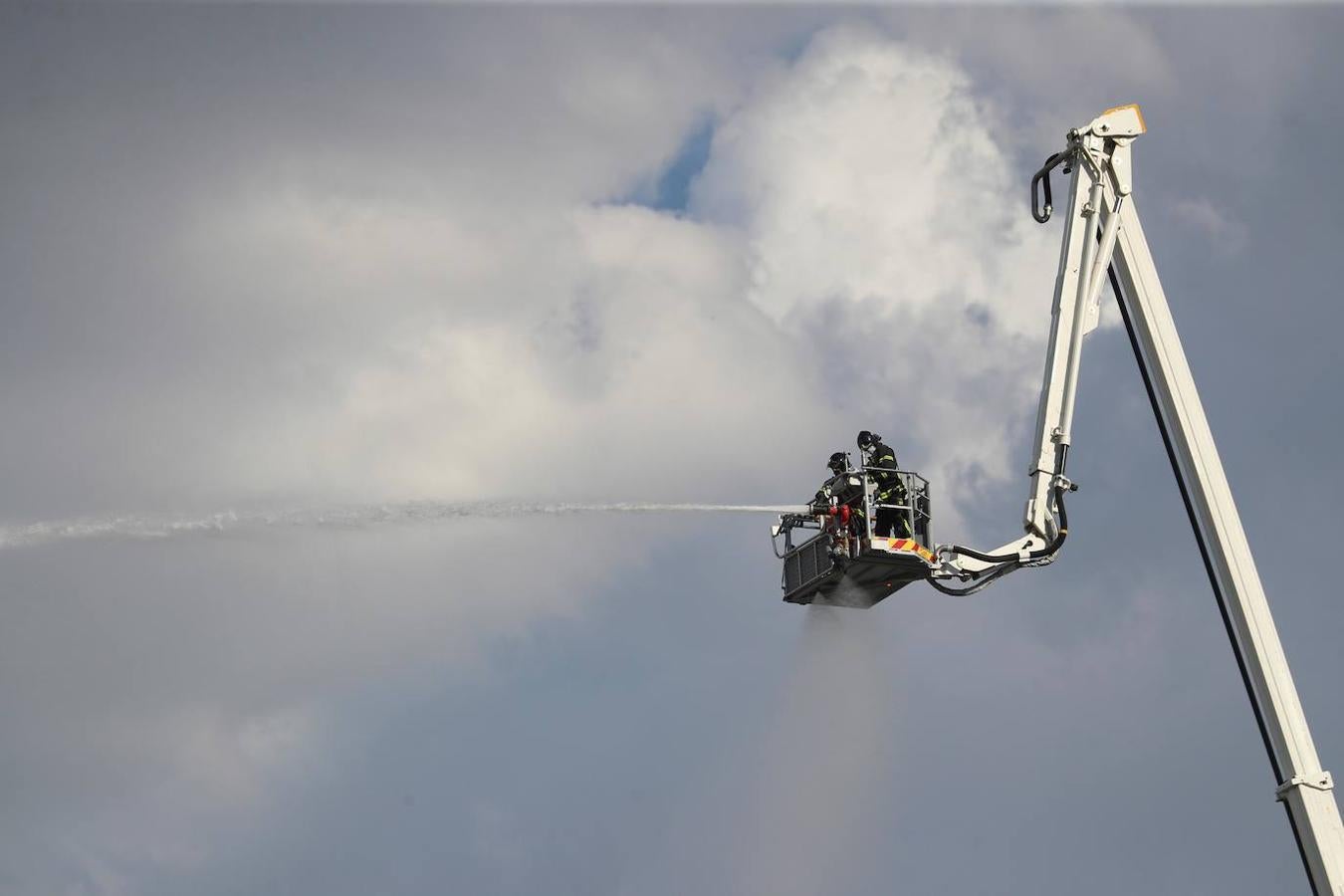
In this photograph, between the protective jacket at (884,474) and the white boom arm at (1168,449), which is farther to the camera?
the protective jacket at (884,474)

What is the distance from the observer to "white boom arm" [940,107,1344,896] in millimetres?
31345

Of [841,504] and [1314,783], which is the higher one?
→ [841,504]

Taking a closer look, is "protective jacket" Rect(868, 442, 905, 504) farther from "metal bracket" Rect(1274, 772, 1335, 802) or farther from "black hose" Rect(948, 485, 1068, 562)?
"metal bracket" Rect(1274, 772, 1335, 802)

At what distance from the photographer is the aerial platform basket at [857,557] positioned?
108ft

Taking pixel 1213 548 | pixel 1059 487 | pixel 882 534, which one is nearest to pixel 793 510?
pixel 882 534

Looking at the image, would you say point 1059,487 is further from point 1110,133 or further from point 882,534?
A: point 1110,133

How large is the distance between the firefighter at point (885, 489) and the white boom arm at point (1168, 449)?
2.94 feet

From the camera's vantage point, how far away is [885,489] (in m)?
33.7

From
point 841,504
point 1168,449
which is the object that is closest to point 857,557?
point 841,504

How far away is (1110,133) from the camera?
34688mm

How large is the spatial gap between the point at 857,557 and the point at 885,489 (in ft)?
4.98

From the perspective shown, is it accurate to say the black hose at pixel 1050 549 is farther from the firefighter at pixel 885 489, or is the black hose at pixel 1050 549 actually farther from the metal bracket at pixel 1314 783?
the metal bracket at pixel 1314 783

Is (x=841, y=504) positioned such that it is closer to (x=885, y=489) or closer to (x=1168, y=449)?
(x=885, y=489)

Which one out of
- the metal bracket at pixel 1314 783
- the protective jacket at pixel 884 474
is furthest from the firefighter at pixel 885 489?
Result: the metal bracket at pixel 1314 783
